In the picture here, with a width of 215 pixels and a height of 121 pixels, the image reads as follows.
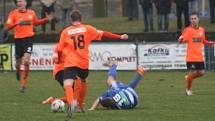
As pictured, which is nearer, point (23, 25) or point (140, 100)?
point (140, 100)

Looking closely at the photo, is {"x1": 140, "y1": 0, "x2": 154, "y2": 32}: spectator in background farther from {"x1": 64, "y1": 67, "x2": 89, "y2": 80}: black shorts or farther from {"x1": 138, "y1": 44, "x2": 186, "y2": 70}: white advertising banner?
{"x1": 64, "y1": 67, "x2": 89, "y2": 80}: black shorts

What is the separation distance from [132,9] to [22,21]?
1487cm

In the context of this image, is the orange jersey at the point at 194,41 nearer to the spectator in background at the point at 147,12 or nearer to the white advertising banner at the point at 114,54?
the white advertising banner at the point at 114,54

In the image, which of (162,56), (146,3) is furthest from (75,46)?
(146,3)

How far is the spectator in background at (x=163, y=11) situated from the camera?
3165 cm

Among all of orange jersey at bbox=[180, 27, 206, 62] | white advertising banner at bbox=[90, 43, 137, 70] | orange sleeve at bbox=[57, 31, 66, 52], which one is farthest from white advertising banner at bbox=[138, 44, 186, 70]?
orange sleeve at bbox=[57, 31, 66, 52]

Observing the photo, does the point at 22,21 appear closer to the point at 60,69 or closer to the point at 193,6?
the point at 60,69

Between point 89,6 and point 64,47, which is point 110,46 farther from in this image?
point 64,47

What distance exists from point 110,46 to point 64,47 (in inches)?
652

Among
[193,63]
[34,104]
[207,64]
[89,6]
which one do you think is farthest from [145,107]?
[89,6]

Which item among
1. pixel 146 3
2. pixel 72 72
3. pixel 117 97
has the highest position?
pixel 146 3

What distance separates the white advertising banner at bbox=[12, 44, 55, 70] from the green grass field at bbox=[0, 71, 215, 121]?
314 centimetres

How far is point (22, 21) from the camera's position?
21.3 meters

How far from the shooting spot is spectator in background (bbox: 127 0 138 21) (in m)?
34.8
